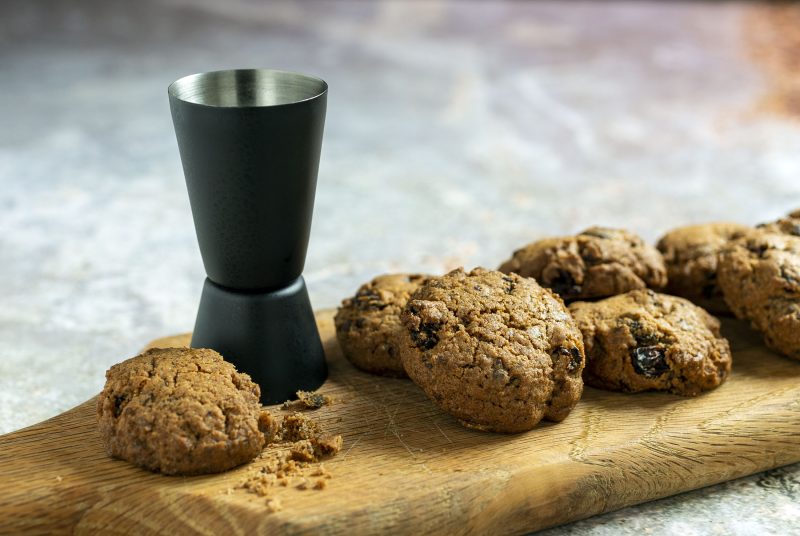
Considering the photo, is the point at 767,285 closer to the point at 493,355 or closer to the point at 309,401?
the point at 493,355

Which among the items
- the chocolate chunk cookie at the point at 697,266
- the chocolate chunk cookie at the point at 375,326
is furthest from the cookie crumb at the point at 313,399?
the chocolate chunk cookie at the point at 697,266

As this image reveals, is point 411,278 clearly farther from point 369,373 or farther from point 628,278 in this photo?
point 628,278

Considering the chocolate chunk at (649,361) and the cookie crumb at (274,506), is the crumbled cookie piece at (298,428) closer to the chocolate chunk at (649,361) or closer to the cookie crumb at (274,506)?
the cookie crumb at (274,506)

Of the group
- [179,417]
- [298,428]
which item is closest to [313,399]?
[298,428]

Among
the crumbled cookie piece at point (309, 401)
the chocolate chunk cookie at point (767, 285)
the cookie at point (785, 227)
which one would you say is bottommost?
the crumbled cookie piece at point (309, 401)

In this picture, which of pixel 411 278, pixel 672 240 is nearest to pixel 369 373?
pixel 411 278

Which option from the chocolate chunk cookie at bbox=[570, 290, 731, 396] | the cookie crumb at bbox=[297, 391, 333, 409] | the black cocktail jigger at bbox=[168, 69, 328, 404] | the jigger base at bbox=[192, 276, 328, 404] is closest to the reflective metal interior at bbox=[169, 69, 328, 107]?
the black cocktail jigger at bbox=[168, 69, 328, 404]

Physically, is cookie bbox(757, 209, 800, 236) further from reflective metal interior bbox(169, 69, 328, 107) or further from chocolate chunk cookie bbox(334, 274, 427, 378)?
reflective metal interior bbox(169, 69, 328, 107)

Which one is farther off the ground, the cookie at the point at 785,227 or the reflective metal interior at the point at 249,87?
the reflective metal interior at the point at 249,87
